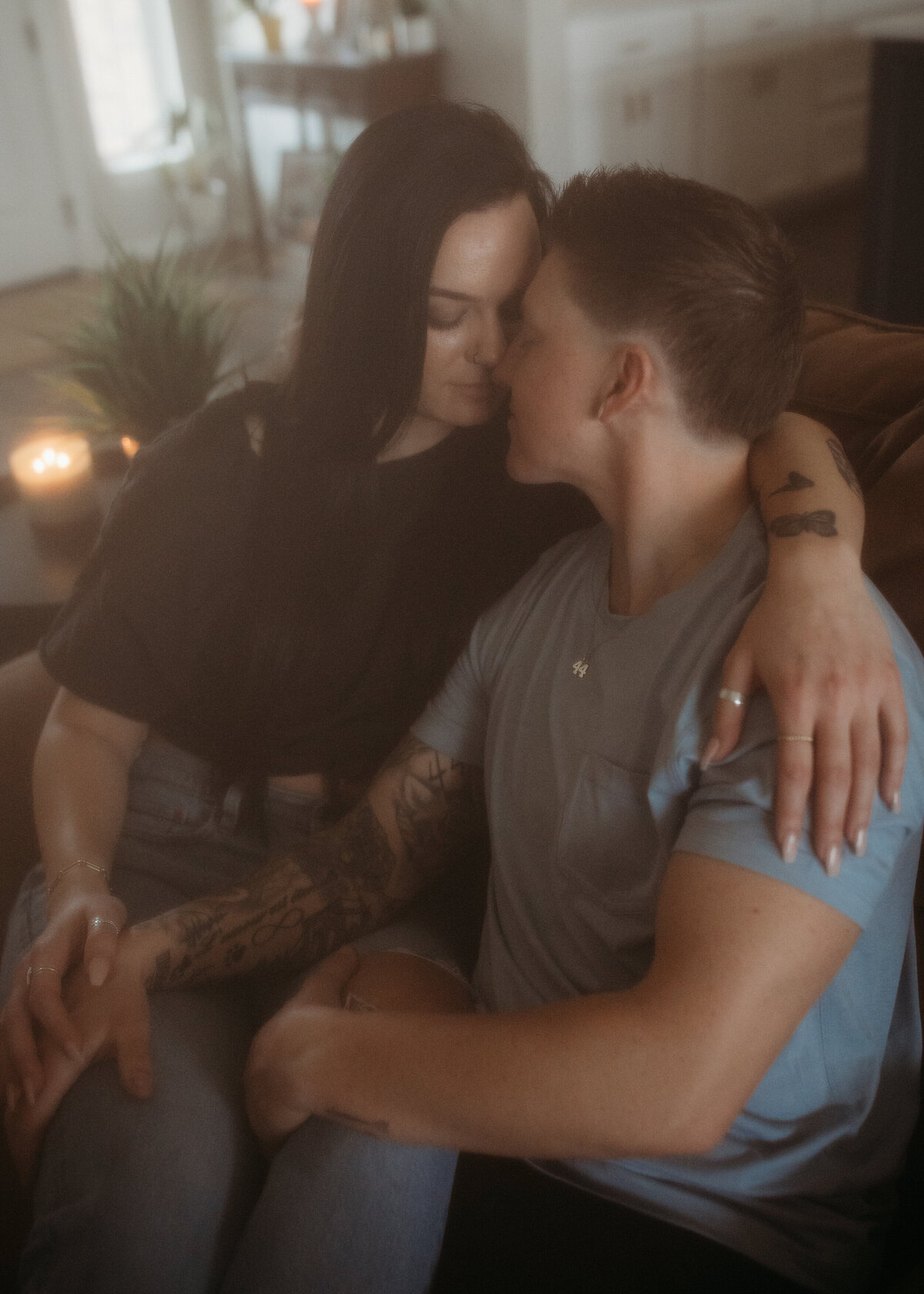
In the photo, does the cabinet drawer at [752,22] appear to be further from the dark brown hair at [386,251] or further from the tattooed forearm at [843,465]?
the tattooed forearm at [843,465]

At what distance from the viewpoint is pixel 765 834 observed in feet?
2.32

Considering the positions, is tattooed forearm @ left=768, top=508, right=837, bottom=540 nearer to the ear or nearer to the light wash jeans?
the ear

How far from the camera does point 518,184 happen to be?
3.71 ft

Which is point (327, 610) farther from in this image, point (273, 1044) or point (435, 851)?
point (273, 1044)

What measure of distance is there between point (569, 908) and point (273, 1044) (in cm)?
28

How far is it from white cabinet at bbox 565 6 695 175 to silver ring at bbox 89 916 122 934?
402 centimetres

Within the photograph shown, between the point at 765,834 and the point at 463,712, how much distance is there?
443 mm

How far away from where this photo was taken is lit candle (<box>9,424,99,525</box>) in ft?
5.73

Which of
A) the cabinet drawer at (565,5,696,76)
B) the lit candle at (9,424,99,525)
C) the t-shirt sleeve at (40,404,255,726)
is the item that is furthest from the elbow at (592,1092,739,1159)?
the cabinet drawer at (565,5,696,76)

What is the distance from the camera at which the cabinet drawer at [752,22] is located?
180 inches

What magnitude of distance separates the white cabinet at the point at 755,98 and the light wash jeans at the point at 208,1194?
4.79 meters

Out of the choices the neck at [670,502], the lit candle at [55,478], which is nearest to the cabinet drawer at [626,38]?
the lit candle at [55,478]

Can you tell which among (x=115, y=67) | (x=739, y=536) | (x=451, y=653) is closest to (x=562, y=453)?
(x=739, y=536)

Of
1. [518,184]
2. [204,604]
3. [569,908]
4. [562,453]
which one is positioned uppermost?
[518,184]
